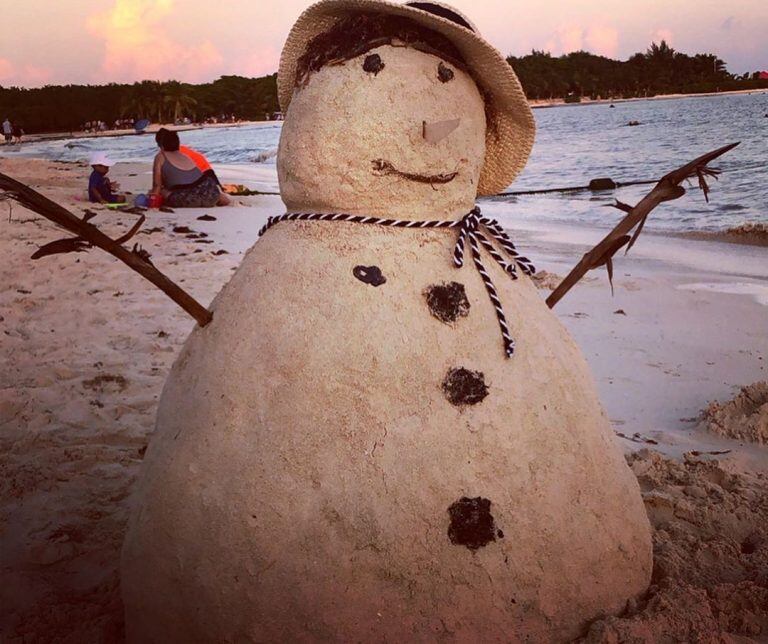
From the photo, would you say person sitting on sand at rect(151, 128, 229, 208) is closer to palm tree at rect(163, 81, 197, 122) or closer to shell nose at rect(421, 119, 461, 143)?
shell nose at rect(421, 119, 461, 143)

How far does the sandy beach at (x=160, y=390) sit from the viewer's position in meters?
2.21

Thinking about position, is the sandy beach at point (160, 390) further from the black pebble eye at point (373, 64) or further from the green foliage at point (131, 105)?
the green foliage at point (131, 105)

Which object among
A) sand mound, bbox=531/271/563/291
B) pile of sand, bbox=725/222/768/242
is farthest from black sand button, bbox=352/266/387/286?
pile of sand, bbox=725/222/768/242

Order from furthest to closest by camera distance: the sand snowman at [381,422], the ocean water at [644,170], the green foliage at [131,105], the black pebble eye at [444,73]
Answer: the green foliage at [131,105], the ocean water at [644,170], the black pebble eye at [444,73], the sand snowman at [381,422]

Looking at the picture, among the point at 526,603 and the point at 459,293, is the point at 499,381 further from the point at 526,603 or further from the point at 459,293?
the point at 526,603

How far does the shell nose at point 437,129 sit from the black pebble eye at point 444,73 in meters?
0.15

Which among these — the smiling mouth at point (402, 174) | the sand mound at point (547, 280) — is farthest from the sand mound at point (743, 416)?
the sand mound at point (547, 280)

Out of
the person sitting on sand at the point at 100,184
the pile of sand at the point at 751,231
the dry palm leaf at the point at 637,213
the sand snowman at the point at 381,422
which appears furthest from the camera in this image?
the person sitting on sand at the point at 100,184

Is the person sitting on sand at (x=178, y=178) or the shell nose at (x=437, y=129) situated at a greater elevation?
the shell nose at (x=437, y=129)

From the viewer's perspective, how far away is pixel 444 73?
196 centimetres

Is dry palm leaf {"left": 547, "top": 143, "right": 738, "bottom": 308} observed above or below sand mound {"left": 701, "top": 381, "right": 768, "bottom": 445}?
above

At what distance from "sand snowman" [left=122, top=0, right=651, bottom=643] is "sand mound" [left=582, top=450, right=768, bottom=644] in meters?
0.11

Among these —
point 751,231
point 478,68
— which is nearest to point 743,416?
point 478,68

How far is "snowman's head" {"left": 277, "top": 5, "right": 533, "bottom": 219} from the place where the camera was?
6.17 feet
